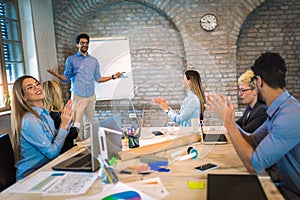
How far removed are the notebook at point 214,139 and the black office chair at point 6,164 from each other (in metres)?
1.26

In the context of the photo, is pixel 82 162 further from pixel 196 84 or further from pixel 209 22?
pixel 209 22

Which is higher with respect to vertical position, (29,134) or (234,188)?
(29,134)

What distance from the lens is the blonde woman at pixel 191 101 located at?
1.99 m

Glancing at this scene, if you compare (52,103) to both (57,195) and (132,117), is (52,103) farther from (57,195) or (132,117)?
(57,195)

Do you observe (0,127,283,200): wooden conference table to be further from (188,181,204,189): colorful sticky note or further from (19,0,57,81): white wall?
(19,0,57,81): white wall

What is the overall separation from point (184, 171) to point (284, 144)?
0.48 metres

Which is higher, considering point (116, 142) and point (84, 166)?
point (116, 142)

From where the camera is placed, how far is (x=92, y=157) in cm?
145

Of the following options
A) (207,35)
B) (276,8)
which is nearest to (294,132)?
(207,35)

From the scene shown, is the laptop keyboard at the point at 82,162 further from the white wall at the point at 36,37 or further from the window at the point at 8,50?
the white wall at the point at 36,37

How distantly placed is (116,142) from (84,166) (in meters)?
0.21

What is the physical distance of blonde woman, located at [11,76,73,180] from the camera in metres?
1.77

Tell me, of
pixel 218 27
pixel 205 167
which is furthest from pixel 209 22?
pixel 205 167

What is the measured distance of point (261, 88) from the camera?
1.49 meters
